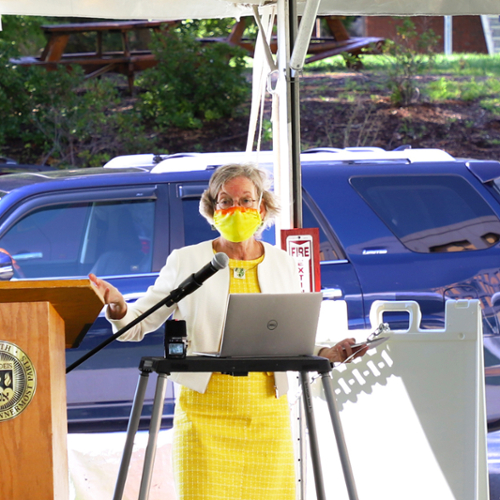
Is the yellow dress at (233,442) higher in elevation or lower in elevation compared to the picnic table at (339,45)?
lower

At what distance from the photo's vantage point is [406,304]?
315cm

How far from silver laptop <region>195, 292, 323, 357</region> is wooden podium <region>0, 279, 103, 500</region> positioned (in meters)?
0.62

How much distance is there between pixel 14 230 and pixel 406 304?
2.78 m

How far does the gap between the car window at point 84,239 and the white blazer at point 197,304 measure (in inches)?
80.5

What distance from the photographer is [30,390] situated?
168 cm

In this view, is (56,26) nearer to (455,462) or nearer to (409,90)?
(409,90)

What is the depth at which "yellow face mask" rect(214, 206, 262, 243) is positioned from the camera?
266 cm

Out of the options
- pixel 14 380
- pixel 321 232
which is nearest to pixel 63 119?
pixel 321 232

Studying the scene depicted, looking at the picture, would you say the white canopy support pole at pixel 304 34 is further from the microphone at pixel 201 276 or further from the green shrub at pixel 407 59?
the green shrub at pixel 407 59

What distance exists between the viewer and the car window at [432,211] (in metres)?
4.86

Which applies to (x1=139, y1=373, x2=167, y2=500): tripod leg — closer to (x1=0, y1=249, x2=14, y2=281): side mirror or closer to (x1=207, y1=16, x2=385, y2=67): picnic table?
(x1=0, y1=249, x2=14, y2=281): side mirror

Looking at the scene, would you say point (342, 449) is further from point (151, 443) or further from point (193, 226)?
point (193, 226)

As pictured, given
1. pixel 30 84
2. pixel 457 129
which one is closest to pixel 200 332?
pixel 30 84

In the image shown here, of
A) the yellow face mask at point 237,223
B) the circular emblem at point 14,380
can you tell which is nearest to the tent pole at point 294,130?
the yellow face mask at point 237,223
